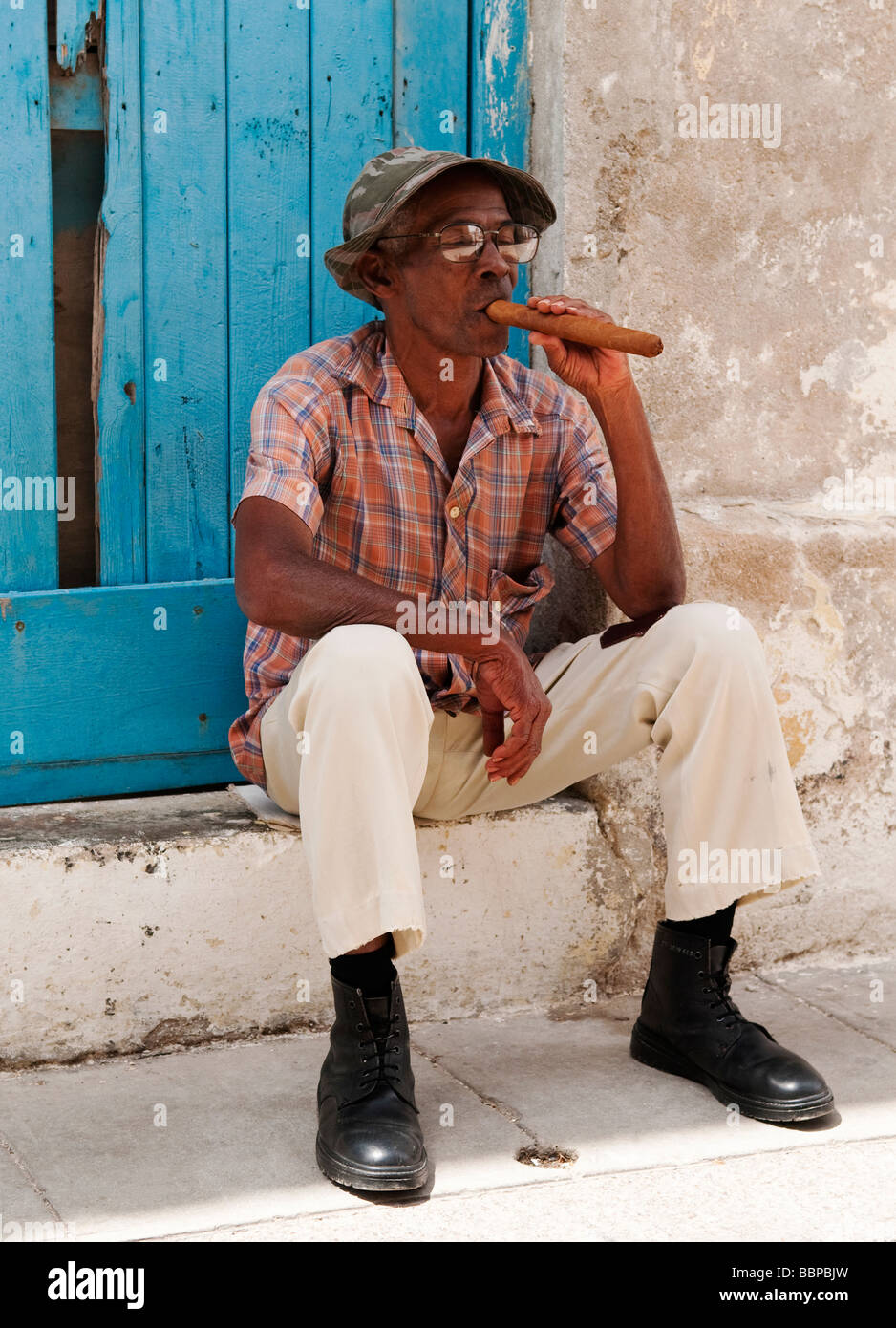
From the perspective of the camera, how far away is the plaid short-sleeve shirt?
2590 mm

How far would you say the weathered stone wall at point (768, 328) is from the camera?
9.72 ft

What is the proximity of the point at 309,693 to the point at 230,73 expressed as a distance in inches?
52.8

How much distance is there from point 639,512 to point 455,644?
488 millimetres

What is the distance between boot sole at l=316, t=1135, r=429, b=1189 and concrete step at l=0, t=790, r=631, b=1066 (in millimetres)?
605

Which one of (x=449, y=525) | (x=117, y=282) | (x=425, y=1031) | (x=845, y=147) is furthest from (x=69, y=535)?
(x=845, y=147)

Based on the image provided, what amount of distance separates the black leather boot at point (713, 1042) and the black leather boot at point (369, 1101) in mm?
516

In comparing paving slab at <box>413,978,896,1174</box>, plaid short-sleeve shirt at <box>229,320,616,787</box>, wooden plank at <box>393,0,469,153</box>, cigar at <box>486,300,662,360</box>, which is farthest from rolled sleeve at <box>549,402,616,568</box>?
paving slab at <box>413,978,896,1174</box>

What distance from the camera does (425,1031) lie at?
2811mm

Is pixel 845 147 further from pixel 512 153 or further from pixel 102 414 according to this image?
A: pixel 102 414

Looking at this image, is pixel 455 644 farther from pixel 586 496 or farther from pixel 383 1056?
pixel 383 1056
